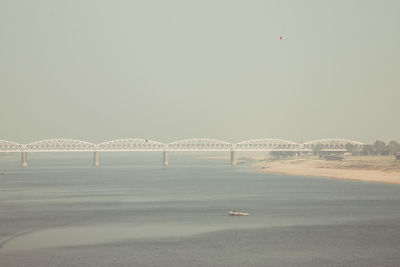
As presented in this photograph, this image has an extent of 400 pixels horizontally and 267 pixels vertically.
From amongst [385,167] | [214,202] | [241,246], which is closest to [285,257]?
[241,246]

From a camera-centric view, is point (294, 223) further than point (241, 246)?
Yes

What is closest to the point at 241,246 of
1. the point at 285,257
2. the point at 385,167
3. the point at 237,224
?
the point at 285,257

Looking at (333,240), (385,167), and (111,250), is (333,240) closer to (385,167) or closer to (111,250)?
(111,250)

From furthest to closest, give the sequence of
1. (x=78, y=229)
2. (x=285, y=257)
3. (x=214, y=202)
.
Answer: (x=214, y=202) < (x=78, y=229) < (x=285, y=257)

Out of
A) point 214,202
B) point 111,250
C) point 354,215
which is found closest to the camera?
point 111,250

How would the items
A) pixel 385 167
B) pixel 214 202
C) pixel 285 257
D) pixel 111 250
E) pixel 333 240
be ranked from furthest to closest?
pixel 385 167
pixel 214 202
pixel 333 240
pixel 111 250
pixel 285 257

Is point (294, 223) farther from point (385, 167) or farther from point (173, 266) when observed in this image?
point (385, 167)

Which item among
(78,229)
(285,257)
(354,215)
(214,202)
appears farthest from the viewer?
(214,202)

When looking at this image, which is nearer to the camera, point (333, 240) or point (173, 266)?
point (173, 266)
